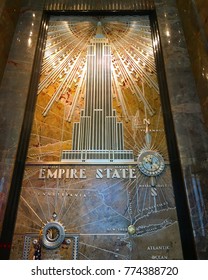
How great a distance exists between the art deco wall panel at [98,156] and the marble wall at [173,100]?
33 centimetres

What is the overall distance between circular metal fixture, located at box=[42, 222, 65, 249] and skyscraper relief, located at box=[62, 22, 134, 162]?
1.18 metres

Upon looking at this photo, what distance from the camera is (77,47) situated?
5.91 meters

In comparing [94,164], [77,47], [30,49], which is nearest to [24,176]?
[94,164]

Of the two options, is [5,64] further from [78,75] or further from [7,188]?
[7,188]

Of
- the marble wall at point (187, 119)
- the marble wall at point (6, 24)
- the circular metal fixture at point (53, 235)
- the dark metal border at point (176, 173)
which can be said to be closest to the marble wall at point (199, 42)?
the marble wall at point (187, 119)

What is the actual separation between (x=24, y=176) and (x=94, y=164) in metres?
1.26

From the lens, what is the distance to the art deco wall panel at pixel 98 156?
13.2 feet

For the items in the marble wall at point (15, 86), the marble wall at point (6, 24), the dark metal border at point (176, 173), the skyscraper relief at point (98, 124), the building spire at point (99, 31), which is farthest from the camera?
the building spire at point (99, 31)

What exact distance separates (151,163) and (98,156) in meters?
0.97

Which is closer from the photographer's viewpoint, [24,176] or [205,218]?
[205,218]

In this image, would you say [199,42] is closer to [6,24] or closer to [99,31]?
[99,31]

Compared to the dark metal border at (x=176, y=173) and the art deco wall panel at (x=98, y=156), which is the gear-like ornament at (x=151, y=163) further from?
the dark metal border at (x=176, y=173)

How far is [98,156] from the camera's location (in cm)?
466

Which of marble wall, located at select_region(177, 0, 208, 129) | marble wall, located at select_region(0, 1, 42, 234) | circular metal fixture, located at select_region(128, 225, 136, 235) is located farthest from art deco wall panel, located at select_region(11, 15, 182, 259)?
marble wall, located at select_region(177, 0, 208, 129)
